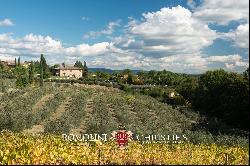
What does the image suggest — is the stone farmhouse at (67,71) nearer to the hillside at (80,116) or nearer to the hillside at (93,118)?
the hillside at (80,116)

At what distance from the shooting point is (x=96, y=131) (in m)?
29.9

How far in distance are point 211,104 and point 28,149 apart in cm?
4321

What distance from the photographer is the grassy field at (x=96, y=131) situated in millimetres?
14273

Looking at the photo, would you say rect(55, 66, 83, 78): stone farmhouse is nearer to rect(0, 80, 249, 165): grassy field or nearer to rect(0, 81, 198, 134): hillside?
rect(0, 81, 198, 134): hillside

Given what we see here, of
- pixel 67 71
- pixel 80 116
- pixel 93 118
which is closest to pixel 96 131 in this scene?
pixel 93 118

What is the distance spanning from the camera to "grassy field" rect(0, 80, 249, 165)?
14273mm

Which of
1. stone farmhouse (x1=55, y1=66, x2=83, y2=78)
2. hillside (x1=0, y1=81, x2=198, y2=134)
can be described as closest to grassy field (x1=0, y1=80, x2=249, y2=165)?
hillside (x1=0, y1=81, x2=198, y2=134)

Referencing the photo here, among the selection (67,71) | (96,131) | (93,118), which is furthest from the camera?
(67,71)

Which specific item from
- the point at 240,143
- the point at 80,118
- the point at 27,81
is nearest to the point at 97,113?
the point at 80,118

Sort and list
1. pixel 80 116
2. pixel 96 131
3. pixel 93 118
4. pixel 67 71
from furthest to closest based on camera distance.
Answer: pixel 67 71, pixel 80 116, pixel 93 118, pixel 96 131

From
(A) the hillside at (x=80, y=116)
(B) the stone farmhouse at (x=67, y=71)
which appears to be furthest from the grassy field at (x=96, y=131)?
(B) the stone farmhouse at (x=67, y=71)

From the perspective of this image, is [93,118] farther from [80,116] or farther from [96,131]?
[96,131]

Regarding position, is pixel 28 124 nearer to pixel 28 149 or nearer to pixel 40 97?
pixel 28 149

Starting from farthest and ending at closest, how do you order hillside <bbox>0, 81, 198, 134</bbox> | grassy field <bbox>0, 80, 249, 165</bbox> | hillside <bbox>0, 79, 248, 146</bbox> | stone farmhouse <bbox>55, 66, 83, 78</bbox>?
1. stone farmhouse <bbox>55, 66, 83, 78</bbox>
2. hillside <bbox>0, 81, 198, 134</bbox>
3. hillside <bbox>0, 79, 248, 146</bbox>
4. grassy field <bbox>0, 80, 249, 165</bbox>
